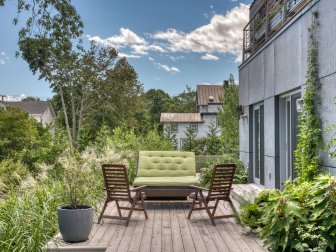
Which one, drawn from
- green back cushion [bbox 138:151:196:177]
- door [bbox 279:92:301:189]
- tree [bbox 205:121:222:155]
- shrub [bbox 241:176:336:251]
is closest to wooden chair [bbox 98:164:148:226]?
green back cushion [bbox 138:151:196:177]

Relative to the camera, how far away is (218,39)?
27.5 m

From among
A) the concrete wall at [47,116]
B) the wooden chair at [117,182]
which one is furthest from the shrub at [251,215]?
the concrete wall at [47,116]

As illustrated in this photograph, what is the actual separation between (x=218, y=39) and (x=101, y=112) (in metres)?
11.7

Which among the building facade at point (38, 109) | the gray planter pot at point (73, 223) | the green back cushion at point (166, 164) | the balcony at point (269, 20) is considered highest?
the building facade at point (38, 109)

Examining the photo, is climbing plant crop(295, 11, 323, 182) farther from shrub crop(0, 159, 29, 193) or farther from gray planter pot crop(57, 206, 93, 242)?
shrub crop(0, 159, 29, 193)

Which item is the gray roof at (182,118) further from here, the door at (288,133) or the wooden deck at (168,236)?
the wooden deck at (168,236)

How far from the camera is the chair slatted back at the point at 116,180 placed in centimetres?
724

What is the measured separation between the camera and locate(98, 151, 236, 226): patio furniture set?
23.8 ft

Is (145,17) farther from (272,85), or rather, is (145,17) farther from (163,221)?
(163,221)

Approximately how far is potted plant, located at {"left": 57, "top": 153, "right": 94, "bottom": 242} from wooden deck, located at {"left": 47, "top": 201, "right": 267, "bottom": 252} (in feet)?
0.47

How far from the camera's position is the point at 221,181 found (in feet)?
23.9

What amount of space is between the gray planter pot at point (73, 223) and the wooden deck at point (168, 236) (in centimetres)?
11

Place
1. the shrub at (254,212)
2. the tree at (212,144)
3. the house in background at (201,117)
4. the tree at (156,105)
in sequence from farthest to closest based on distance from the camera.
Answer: the tree at (156,105), the house in background at (201,117), the tree at (212,144), the shrub at (254,212)

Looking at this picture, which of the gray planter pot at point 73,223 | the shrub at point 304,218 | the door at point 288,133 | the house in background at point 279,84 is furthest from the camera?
the door at point 288,133
